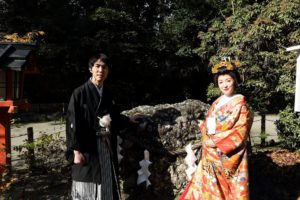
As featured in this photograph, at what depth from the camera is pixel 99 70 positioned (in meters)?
3.46

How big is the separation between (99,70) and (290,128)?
17.8 ft

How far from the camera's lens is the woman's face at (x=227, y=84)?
11.6 feet

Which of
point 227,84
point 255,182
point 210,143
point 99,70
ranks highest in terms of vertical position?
point 99,70

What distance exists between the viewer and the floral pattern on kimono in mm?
3504

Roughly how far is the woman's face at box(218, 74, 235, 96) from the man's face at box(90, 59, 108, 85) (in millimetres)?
1216

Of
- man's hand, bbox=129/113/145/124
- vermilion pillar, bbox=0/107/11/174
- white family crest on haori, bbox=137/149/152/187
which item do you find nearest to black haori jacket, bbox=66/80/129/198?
man's hand, bbox=129/113/145/124

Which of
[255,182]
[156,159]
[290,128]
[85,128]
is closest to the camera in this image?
[85,128]

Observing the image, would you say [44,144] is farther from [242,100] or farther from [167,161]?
[242,100]

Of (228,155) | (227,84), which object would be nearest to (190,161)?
(228,155)

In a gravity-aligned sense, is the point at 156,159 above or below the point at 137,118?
below

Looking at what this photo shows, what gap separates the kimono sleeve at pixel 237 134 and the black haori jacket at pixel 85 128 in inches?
51.5

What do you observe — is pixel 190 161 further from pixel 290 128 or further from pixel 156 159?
pixel 290 128

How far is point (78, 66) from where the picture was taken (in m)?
15.2

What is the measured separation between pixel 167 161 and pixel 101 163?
145cm
